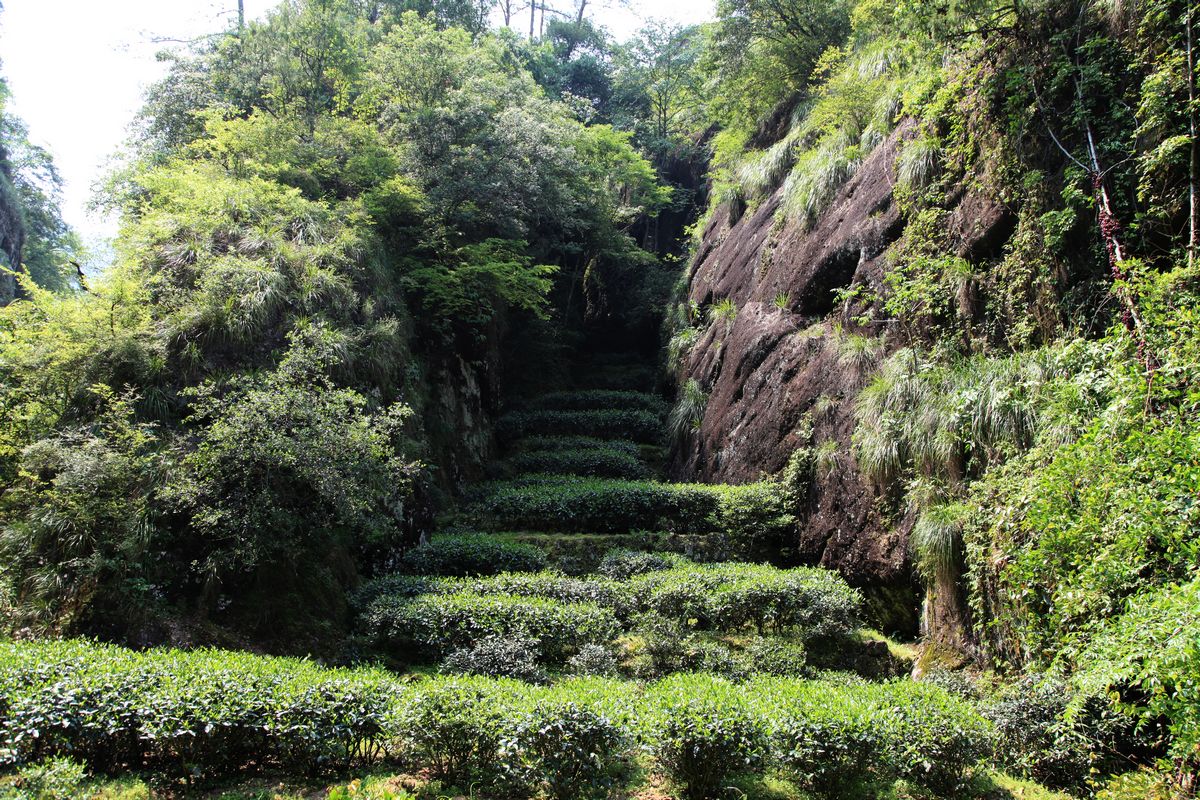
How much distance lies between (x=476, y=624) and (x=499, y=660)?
0.74 metres

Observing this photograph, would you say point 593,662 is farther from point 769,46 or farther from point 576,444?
point 769,46

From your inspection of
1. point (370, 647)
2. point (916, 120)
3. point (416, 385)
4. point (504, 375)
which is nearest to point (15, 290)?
point (504, 375)

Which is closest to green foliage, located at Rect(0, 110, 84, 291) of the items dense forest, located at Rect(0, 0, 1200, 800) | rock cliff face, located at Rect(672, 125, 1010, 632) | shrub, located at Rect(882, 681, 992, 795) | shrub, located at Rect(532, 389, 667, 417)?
dense forest, located at Rect(0, 0, 1200, 800)

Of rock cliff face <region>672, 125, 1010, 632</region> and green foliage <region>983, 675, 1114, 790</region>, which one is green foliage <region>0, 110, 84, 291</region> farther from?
green foliage <region>983, 675, 1114, 790</region>

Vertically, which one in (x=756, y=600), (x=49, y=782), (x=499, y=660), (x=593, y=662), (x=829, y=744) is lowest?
(x=593, y=662)

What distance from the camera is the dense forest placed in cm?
482

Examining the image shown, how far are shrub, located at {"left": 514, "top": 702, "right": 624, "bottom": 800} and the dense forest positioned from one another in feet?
0.10

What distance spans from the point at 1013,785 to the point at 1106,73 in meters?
6.86

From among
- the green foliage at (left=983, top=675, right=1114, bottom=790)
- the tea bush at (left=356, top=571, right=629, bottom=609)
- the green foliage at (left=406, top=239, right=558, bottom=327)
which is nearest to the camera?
the green foliage at (left=983, top=675, right=1114, bottom=790)

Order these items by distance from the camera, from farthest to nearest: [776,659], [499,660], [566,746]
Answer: [776,659]
[499,660]
[566,746]

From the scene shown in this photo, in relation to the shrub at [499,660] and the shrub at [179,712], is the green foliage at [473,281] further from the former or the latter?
the shrub at [179,712]

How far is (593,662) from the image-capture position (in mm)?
7203

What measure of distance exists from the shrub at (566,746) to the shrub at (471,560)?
4.84 m

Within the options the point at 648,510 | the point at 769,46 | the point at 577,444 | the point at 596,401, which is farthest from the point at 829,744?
the point at 769,46
